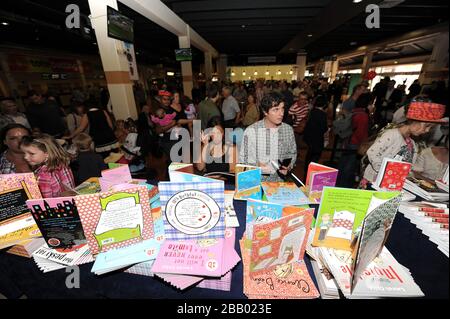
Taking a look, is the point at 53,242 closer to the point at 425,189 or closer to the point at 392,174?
the point at 392,174

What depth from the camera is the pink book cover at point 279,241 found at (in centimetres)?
95

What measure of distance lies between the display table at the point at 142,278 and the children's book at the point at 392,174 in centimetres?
24

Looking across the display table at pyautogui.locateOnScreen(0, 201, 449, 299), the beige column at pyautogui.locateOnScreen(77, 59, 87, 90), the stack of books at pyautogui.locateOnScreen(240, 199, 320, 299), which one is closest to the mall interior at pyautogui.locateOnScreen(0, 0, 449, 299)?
the display table at pyautogui.locateOnScreen(0, 201, 449, 299)

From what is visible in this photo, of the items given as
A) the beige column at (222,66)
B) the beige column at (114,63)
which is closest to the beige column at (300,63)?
the beige column at (222,66)

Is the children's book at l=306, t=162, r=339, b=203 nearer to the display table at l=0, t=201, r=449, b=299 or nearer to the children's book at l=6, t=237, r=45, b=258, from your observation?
the display table at l=0, t=201, r=449, b=299

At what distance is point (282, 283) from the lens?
1026 millimetres

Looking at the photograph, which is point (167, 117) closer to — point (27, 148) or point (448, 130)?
point (27, 148)

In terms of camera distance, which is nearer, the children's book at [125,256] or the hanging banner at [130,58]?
the children's book at [125,256]

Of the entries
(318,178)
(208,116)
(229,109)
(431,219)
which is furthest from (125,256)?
(229,109)

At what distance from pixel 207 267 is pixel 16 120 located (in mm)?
5328

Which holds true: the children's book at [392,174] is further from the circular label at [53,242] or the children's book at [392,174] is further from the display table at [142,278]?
the circular label at [53,242]

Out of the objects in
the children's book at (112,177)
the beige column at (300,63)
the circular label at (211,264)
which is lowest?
the circular label at (211,264)

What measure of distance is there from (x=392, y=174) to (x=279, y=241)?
3.27 feet

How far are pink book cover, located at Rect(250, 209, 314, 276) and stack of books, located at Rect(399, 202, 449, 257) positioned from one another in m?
0.57
